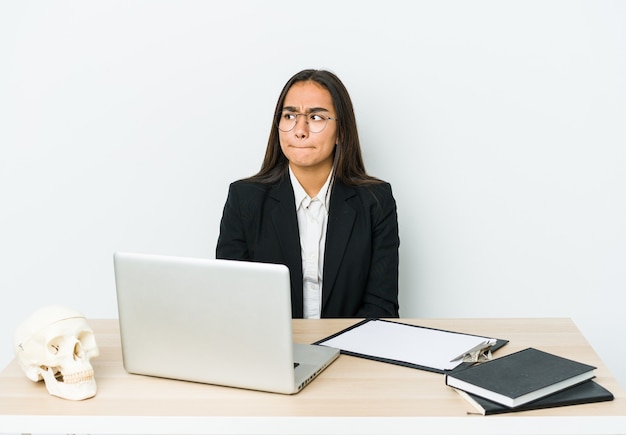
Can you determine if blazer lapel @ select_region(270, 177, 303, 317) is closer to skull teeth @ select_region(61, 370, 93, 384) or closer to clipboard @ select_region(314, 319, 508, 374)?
clipboard @ select_region(314, 319, 508, 374)

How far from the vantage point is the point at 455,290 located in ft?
10.7

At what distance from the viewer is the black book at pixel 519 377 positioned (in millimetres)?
1569

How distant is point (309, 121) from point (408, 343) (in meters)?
1.04

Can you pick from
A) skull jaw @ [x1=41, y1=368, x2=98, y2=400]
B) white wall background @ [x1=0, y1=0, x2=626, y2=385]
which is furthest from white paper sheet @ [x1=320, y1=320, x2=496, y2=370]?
white wall background @ [x1=0, y1=0, x2=626, y2=385]

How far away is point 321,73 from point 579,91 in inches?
41.3

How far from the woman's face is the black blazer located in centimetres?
14

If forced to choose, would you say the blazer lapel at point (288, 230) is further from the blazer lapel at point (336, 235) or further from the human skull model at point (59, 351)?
the human skull model at point (59, 351)

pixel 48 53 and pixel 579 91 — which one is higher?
pixel 48 53

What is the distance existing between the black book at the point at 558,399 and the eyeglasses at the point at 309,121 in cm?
130

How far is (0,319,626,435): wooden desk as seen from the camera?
1.53 metres

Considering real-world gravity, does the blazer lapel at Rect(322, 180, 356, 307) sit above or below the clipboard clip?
above

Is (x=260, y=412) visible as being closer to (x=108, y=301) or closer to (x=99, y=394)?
(x=99, y=394)

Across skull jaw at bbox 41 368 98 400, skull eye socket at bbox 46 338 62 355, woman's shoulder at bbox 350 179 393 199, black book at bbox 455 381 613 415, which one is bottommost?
black book at bbox 455 381 613 415

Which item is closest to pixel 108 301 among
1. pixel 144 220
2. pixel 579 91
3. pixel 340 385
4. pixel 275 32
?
pixel 144 220
